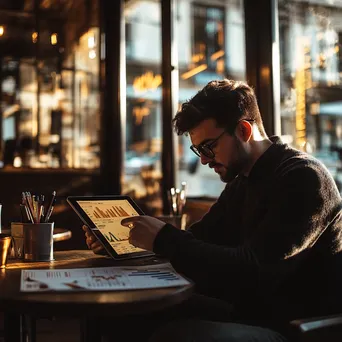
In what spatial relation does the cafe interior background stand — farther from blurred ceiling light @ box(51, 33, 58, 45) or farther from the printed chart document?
the printed chart document

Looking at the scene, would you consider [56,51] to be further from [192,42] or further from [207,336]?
[207,336]

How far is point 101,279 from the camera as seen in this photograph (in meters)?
1.34

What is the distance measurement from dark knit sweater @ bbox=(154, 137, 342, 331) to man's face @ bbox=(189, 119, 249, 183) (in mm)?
98

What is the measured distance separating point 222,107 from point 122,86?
11.2ft

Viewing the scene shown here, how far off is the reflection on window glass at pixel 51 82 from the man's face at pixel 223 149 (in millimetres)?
3769

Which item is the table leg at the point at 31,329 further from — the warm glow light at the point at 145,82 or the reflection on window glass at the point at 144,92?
the warm glow light at the point at 145,82

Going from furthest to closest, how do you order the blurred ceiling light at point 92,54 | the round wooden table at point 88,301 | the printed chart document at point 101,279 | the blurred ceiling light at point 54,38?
the blurred ceiling light at point 54,38 → the blurred ceiling light at point 92,54 → the printed chart document at point 101,279 → the round wooden table at point 88,301

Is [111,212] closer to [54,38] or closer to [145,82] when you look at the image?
[54,38]

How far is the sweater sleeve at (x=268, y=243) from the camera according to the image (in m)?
1.35

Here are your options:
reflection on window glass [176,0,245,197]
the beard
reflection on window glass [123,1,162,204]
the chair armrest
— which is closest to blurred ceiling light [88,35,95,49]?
reflection on window glass [123,1,162,204]

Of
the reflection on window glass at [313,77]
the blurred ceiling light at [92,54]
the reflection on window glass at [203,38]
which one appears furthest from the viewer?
the reflection on window glass at [203,38]

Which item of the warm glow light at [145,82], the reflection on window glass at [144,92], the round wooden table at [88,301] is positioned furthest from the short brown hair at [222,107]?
the warm glow light at [145,82]

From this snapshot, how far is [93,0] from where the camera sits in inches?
213

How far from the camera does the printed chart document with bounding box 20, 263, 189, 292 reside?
1.24m
